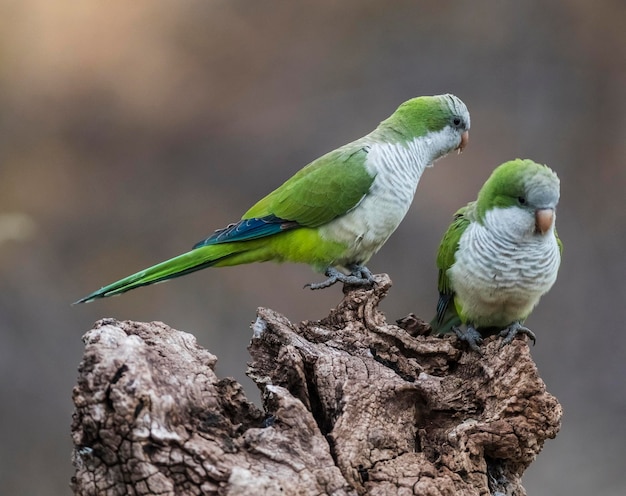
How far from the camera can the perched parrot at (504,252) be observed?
99.4 inches

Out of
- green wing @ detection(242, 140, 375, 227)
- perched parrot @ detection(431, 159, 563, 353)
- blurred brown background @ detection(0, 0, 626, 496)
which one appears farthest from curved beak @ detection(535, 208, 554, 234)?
blurred brown background @ detection(0, 0, 626, 496)

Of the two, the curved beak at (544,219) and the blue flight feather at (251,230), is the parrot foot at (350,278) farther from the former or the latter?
the curved beak at (544,219)

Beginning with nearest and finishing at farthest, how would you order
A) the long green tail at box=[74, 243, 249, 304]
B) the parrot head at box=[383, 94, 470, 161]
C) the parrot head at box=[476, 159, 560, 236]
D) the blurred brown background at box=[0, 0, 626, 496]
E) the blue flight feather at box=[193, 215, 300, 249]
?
the parrot head at box=[476, 159, 560, 236]
the long green tail at box=[74, 243, 249, 304]
the blue flight feather at box=[193, 215, 300, 249]
the parrot head at box=[383, 94, 470, 161]
the blurred brown background at box=[0, 0, 626, 496]

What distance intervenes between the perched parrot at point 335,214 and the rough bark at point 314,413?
521 millimetres

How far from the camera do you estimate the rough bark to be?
1.69m

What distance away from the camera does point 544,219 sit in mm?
2498

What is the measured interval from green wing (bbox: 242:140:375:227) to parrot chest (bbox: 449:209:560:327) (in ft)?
1.71

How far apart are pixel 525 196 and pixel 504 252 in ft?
0.76

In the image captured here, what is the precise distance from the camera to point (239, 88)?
4363 mm

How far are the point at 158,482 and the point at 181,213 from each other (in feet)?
9.15

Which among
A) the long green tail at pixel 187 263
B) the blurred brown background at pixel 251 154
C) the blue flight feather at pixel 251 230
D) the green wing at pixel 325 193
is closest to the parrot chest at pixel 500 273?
the green wing at pixel 325 193

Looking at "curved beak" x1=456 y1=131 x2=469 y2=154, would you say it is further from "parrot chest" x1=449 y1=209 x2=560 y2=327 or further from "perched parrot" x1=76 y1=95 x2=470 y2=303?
"parrot chest" x1=449 y1=209 x2=560 y2=327

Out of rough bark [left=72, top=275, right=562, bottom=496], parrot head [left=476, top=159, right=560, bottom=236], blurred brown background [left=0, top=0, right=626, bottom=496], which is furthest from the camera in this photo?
blurred brown background [left=0, top=0, right=626, bottom=496]
